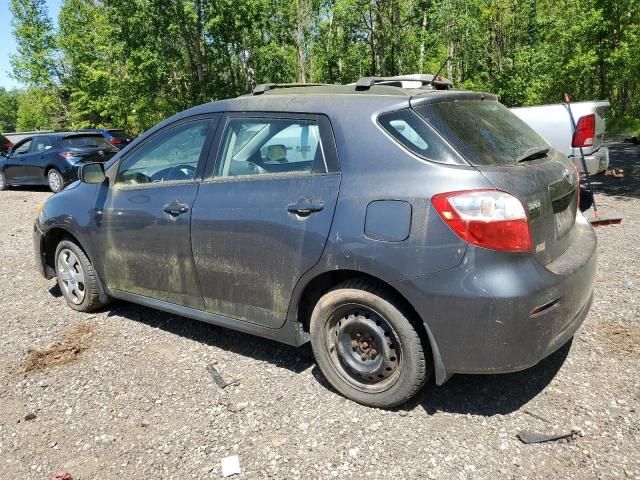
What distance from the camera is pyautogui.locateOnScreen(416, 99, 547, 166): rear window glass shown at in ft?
9.21

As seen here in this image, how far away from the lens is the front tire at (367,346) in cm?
288

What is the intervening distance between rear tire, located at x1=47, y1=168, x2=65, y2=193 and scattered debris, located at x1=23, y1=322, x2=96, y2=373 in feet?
32.3

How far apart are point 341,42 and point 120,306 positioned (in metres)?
20.5

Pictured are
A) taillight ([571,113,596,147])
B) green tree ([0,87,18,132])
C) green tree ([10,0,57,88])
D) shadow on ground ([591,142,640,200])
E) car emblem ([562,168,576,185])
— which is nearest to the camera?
car emblem ([562,168,576,185])

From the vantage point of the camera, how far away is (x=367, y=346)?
10.1 feet

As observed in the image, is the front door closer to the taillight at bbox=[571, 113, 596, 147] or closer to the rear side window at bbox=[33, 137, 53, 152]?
the taillight at bbox=[571, 113, 596, 147]

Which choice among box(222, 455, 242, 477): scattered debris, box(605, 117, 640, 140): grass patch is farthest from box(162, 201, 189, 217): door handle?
box(605, 117, 640, 140): grass patch

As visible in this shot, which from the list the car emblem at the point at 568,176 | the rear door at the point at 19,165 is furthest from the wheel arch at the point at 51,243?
the rear door at the point at 19,165

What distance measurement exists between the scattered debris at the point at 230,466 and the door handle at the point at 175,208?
65.9 inches

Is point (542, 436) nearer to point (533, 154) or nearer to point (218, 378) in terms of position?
point (533, 154)

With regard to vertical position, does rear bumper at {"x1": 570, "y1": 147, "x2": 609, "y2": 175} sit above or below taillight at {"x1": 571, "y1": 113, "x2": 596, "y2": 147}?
below

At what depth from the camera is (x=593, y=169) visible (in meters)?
6.79

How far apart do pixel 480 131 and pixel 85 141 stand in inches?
511

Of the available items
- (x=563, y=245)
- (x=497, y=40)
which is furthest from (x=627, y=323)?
(x=497, y=40)
